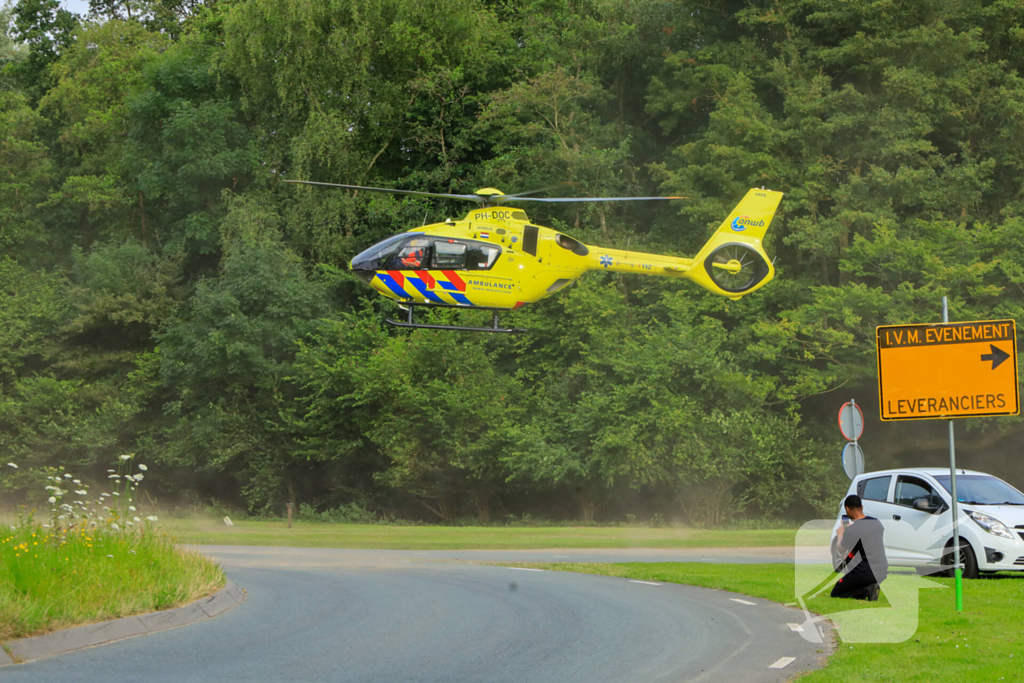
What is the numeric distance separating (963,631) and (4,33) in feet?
235

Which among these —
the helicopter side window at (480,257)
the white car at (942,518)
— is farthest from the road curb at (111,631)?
the helicopter side window at (480,257)

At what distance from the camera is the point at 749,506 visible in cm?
4069

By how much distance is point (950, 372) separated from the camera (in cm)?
1171

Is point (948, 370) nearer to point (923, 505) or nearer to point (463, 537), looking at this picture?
point (923, 505)

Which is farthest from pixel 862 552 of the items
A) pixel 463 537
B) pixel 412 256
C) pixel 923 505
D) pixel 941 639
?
pixel 463 537

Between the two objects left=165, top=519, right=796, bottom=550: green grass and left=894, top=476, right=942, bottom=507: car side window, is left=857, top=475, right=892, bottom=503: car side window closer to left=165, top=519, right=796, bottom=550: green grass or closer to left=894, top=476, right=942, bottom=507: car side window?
left=894, top=476, right=942, bottom=507: car side window

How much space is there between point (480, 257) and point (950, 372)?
12.0 m

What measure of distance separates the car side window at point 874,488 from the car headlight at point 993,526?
6.06 ft

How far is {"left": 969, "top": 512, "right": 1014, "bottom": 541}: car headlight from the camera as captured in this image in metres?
15.2

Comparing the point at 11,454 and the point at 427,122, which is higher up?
the point at 427,122

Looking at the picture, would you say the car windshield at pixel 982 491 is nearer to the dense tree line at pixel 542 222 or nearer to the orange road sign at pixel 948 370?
the orange road sign at pixel 948 370

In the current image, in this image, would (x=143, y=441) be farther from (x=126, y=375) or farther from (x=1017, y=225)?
(x=1017, y=225)

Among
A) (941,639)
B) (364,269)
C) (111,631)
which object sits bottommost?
(111,631)

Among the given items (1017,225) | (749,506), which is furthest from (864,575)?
(1017,225)
